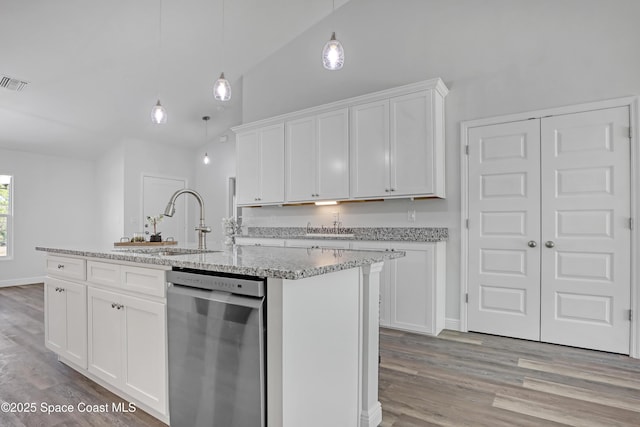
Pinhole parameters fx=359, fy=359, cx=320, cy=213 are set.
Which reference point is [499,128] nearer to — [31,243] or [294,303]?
[294,303]

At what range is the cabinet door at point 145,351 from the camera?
1778 millimetres

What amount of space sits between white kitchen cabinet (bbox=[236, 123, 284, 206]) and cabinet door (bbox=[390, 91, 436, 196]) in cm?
153

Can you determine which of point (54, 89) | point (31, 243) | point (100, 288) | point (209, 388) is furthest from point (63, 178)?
point (209, 388)

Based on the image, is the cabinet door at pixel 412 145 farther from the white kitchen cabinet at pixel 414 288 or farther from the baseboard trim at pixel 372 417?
the baseboard trim at pixel 372 417

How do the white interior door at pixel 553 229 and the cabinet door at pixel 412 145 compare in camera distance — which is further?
the cabinet door at pixel 412 145

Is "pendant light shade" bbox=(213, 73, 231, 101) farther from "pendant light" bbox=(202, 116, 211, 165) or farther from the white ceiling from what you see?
"pendant light" bbox=(202, 116, 211, 165)

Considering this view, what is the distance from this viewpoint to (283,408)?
1320mm

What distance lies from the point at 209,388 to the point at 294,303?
58cm

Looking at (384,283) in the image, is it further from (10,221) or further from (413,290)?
(10,221)

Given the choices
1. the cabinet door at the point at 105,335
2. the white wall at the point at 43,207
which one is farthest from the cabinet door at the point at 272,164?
the white wall at the point at 43,207

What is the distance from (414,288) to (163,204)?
5.21 meters

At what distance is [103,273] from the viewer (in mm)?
2148

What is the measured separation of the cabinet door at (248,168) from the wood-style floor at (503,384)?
2.64m

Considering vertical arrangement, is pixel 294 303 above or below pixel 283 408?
above
